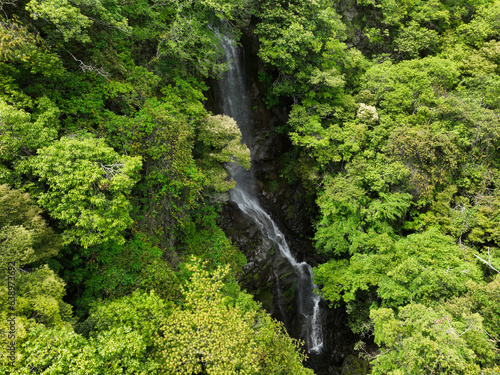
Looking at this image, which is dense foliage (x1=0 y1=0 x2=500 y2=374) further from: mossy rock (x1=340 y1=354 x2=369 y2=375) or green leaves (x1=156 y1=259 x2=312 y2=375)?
mossy rock (x1=340 y1=354 x2=369 y2=375)

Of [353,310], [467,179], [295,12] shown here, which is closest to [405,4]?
[295,12]

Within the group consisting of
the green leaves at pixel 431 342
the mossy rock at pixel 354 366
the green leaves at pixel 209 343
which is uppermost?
the green leaves at pixel 431 342

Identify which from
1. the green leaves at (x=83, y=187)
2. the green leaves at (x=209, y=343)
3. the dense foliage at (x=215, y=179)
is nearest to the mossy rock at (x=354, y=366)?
the dense foliage at (x=215, y=179)

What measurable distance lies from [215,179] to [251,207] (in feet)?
23.2

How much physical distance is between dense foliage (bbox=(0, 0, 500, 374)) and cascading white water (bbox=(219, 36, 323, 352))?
172 cm

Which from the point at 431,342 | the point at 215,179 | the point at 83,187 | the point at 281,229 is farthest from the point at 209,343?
the point at 281,229

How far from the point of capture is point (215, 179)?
1400cm

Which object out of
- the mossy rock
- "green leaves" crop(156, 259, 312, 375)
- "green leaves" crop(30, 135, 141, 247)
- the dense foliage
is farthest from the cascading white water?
"green leaves" crop(30, 135, 141, 247)

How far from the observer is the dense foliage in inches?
310

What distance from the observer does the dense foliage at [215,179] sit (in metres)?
7.88

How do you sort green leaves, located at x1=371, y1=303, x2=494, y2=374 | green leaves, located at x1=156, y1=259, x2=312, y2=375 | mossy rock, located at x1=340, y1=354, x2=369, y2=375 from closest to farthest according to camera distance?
1. green leaves, located at x1=156, y1=259, x2=312, y2=375
2. green leaves, located at x1=371, y1=303, x2=494, y2=374
3. mossy rock, located at x1=340, y1=354, x2=369, y2=375

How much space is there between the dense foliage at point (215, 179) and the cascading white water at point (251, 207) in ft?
5.66

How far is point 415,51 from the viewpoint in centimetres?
2053

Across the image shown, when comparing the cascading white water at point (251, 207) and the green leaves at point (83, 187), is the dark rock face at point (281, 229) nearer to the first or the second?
the cascading white water at point (251, 207)
